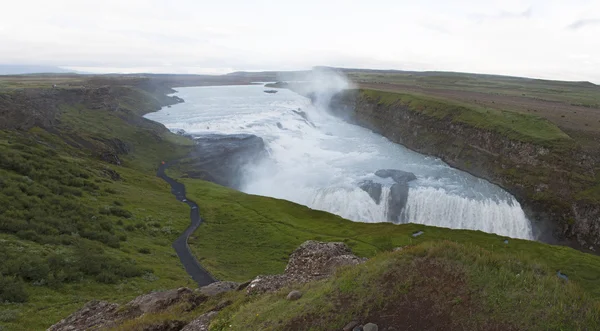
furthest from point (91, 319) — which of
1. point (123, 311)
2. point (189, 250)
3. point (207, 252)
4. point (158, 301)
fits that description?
point (189, 250)

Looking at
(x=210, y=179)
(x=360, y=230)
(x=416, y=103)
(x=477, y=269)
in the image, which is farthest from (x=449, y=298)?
(x=416, y=103)

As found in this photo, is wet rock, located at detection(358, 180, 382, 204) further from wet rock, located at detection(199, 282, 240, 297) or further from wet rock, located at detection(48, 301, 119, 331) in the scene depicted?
wet rock, located at detection(48, 301, 119, 331)

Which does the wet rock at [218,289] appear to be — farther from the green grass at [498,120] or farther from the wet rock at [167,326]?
the green grass at [498,120]

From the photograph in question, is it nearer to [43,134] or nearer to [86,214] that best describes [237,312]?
[86,214]

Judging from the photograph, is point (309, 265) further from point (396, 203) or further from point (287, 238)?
point (396, 203)

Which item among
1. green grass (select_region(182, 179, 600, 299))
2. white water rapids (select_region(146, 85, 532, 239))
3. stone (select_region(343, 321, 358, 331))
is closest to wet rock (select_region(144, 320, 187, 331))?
stone (select_region(343, 321, 358, 331))

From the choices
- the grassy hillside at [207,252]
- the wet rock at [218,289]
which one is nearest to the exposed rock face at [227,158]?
the grassy hillside at [207,252]
